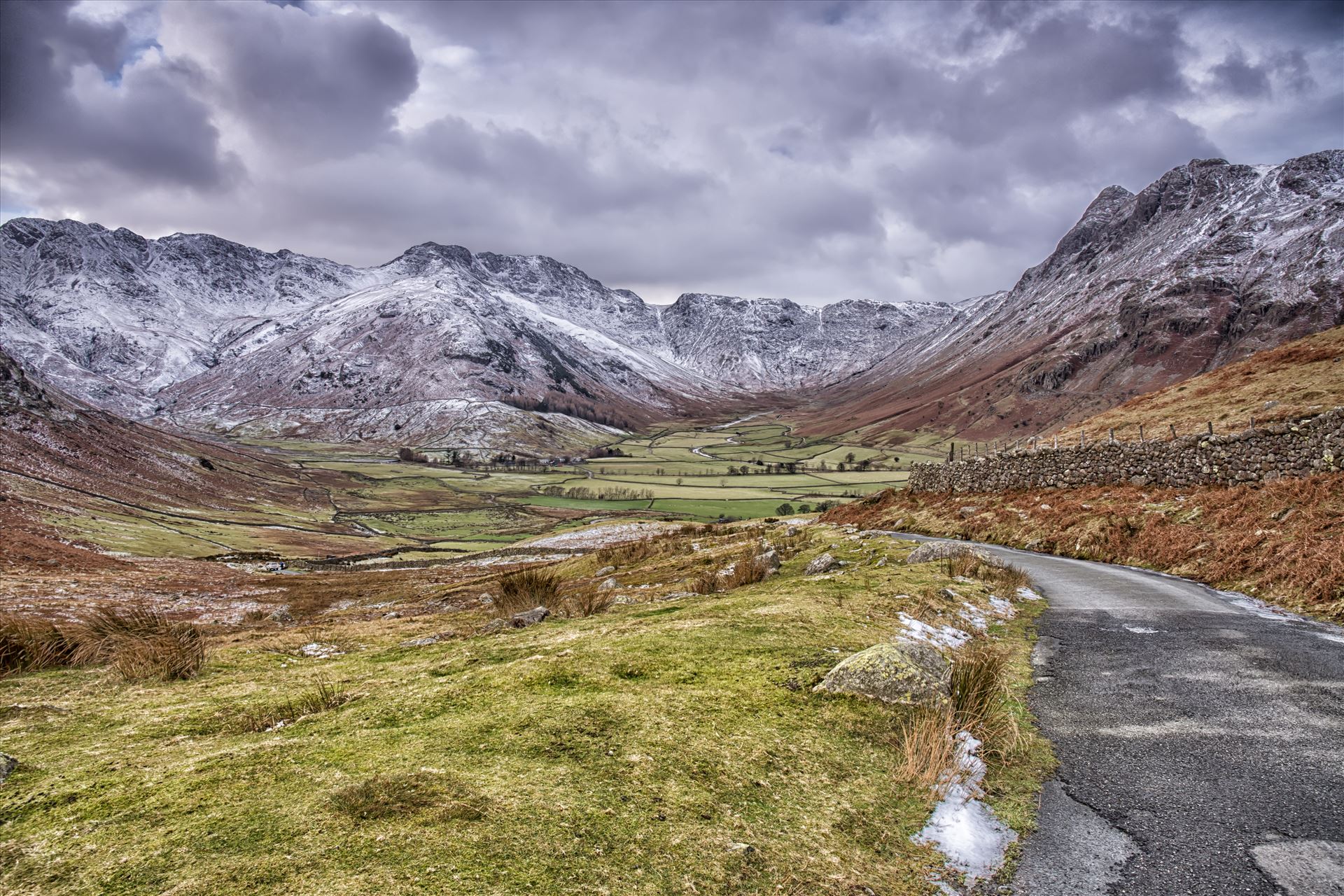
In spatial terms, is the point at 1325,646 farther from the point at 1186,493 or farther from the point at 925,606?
the point at 1186,493

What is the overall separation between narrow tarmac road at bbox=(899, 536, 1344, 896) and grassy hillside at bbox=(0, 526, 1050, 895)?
0.48 m

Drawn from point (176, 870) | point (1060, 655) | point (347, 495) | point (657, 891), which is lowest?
point (347, 495)

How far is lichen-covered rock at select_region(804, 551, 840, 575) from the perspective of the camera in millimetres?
19602

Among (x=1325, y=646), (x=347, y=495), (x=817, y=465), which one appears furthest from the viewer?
(x=817, y=465)

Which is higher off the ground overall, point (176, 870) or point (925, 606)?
point (176, 870)

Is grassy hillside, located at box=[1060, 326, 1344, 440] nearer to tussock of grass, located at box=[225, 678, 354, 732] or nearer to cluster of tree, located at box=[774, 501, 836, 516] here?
tussock of grass, located at box=[225, 678, 354, 732]

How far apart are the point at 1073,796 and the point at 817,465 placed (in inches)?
7123

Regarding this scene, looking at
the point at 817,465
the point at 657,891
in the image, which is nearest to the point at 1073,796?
the point at 657,891

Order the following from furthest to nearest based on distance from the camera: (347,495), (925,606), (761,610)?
(347,495) < (925,606) < (761,610)

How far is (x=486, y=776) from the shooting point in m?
5.32

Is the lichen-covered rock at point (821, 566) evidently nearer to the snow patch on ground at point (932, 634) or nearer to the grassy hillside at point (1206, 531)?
the snow patch on ground at point (932, 634)

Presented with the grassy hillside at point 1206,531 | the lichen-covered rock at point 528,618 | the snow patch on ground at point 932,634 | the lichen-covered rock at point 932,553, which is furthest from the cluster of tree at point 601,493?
the snow patch on ground at point 932,634

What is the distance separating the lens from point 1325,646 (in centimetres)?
1051

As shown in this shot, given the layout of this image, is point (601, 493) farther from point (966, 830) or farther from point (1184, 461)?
point (966, 830)
